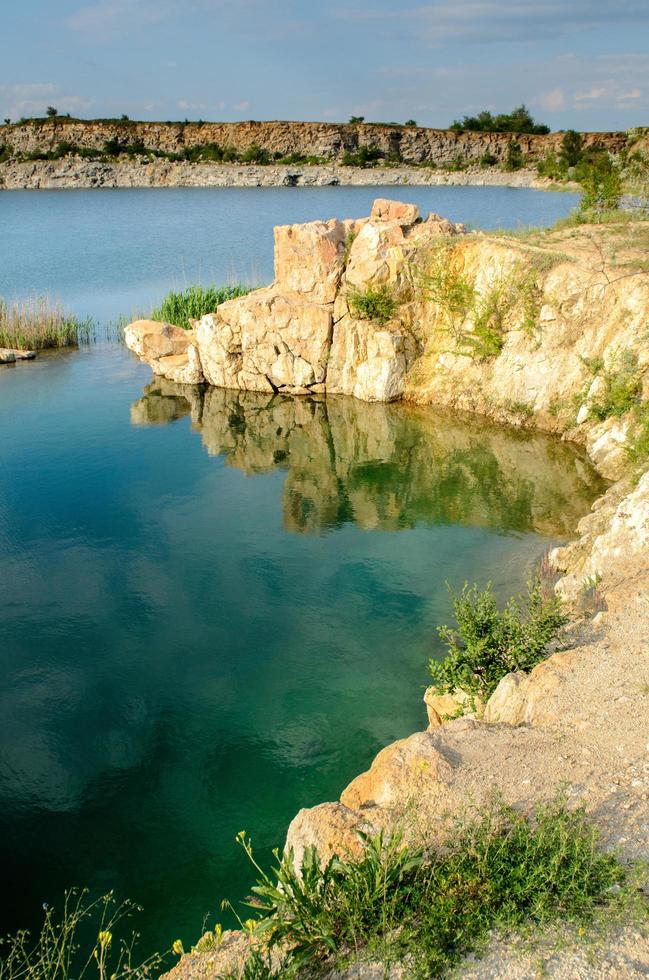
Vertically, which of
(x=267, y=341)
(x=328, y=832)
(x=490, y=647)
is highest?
(x=267, y=341)

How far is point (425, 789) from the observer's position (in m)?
6.35

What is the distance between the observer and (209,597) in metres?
12.7

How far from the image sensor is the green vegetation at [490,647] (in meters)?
9.18

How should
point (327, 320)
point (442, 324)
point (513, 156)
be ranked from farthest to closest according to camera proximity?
1. point (513, 156)
2. point (327, 320)
3. point (442, 324)

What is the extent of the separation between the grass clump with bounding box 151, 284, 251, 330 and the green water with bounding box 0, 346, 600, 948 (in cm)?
738

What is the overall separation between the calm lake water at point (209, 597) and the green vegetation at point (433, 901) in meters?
2.76

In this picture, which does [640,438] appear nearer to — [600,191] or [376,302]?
[376,302]

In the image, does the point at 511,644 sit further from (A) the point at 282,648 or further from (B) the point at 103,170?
(B) the point at 103,170

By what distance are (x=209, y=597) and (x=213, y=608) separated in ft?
1.20

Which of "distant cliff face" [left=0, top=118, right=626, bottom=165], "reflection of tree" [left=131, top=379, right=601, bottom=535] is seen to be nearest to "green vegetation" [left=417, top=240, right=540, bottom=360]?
"reflection of tree" [left=131, top=379, right=601, bottom=535]

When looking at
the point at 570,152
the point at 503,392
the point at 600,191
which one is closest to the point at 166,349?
the point at 503,392

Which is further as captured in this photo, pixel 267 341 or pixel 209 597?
pixel 267 341

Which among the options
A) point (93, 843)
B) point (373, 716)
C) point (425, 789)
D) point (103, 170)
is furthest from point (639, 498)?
point (103, 170)

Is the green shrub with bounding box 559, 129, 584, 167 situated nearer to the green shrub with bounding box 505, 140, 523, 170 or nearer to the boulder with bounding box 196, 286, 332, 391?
the green shrub with bounding box 505, 140, 523, 170
